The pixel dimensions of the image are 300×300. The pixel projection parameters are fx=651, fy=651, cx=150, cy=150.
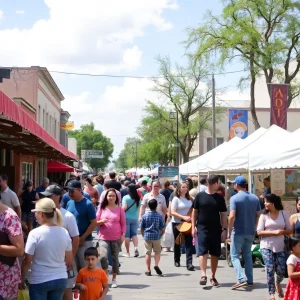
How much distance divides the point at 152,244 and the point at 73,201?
341 cm

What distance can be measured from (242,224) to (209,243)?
0.63 meters

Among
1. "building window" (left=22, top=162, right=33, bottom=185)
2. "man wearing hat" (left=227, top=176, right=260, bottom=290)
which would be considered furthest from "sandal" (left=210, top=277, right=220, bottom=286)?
"building window" (left=22, top=162, right=33, bottom=185)

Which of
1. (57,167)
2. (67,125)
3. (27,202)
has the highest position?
(67,125)

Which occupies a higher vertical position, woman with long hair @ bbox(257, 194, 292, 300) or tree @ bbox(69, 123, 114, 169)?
tree @ bbox(69, 123, 114, 169)

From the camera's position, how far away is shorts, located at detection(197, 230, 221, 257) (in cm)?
1065

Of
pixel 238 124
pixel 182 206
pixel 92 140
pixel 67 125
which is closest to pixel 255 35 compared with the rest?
pixel 238 124

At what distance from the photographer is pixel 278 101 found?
69.2 feet

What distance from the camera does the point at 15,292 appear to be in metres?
5.50

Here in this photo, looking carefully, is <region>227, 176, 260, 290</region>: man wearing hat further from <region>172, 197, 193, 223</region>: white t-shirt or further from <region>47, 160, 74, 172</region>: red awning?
<region>47, 160, 74, 172</region>: red awning

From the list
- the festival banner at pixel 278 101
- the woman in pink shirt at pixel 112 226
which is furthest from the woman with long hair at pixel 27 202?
the festival banner at pixel 278 101

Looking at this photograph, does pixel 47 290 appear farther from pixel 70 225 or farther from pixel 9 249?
pixel 70 225

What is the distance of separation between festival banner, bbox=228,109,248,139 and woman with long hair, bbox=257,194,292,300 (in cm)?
1785

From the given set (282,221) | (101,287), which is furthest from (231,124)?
(101,287)

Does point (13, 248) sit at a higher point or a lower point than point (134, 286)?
higher
